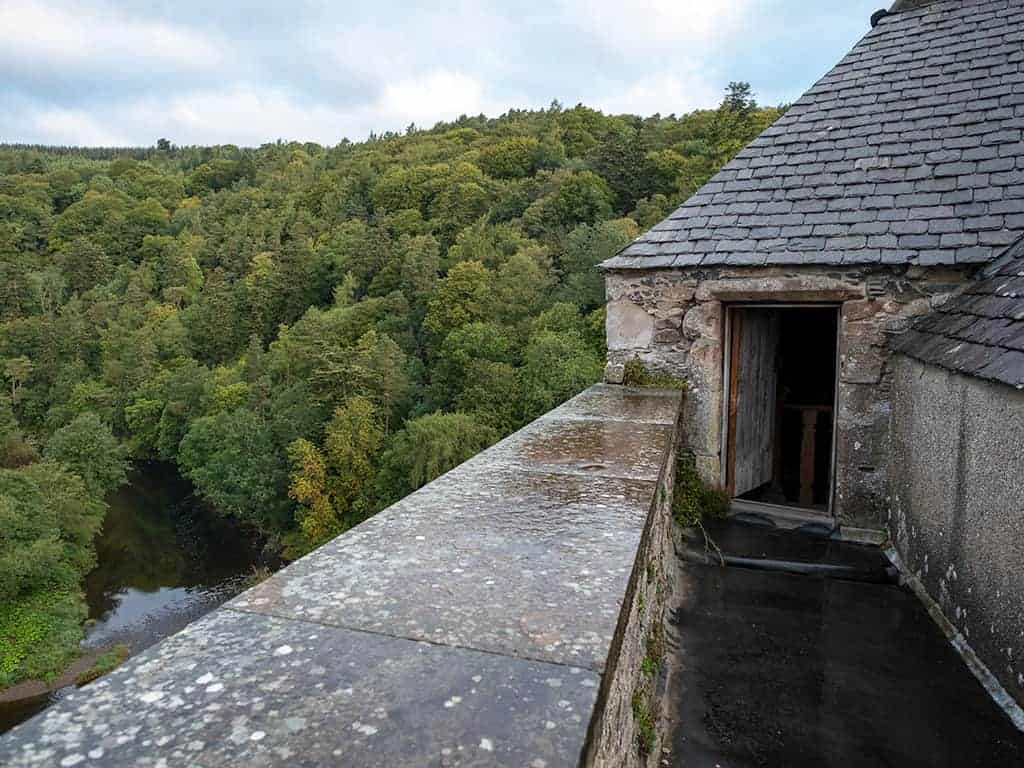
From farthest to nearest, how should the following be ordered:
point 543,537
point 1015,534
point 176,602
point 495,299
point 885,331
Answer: point 495,299
point 176,602
point 885,331
point 1015,534
point 543,537

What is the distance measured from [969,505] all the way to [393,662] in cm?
314

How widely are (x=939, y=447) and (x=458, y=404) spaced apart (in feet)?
116

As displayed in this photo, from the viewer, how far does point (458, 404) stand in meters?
38.7

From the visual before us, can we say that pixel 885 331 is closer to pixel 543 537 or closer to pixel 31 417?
pixel 543 537

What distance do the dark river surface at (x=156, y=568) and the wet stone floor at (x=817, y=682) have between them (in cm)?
2759

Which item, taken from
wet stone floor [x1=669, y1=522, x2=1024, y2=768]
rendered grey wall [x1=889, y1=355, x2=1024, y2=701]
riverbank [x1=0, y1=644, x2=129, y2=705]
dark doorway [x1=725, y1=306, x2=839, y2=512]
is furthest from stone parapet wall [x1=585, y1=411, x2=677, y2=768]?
riverbank [x1=0, y1=644, x2=129, y2=705]

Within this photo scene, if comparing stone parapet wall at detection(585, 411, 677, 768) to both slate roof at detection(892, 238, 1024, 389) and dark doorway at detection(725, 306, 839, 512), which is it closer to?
slate roof at detection(892, 238, 1024, 389)

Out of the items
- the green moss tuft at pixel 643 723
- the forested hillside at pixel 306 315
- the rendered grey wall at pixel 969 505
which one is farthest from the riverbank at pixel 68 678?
the rendered grey wall at pixel 969 505

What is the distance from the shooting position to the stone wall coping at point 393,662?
113 cm

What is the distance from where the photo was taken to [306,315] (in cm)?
5284

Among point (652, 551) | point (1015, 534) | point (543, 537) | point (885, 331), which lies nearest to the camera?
point (543, 537)

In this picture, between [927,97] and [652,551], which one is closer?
[652,551]

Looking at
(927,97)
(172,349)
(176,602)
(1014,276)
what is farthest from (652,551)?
(172,349)

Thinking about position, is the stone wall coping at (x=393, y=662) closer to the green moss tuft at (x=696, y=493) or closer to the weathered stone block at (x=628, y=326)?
the green moss tuft at (x=696, y=493)
